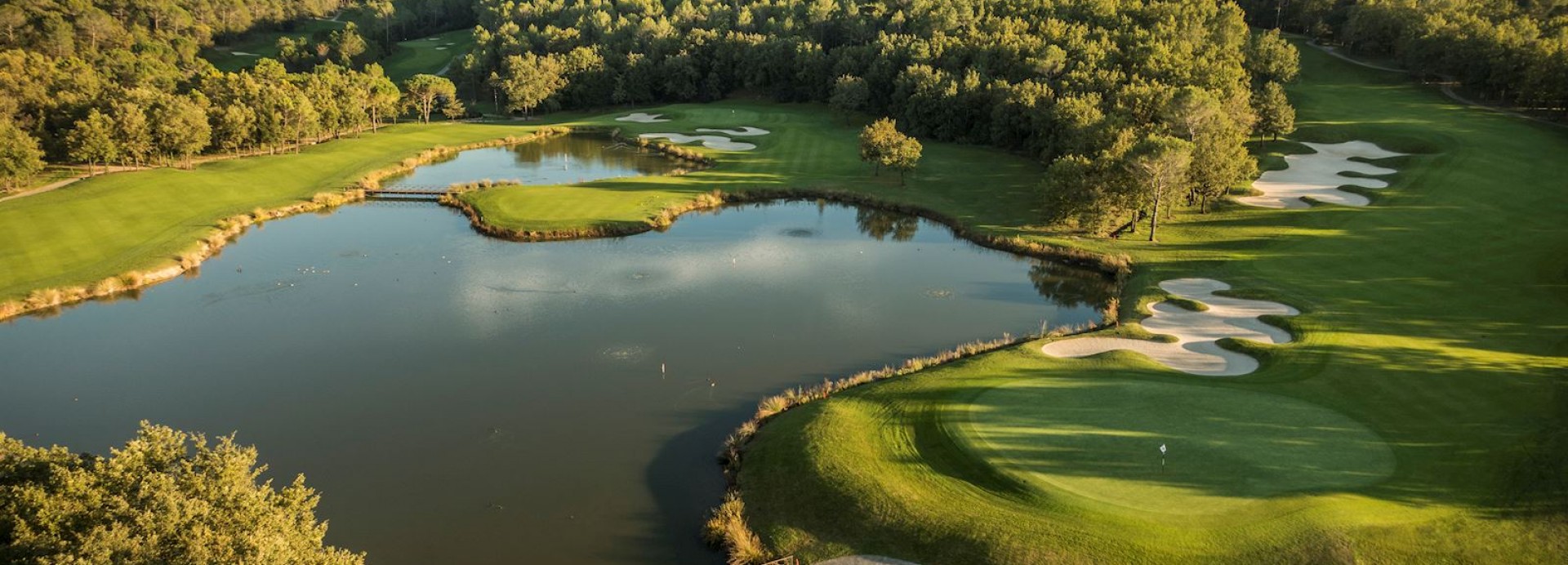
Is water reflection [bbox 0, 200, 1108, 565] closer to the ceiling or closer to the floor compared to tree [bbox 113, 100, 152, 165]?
closer to the floor

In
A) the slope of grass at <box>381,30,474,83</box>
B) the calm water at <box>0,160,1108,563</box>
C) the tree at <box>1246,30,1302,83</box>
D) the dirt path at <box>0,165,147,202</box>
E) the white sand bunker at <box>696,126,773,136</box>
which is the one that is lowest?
the calm water at <box>0,160,1108,563</box>

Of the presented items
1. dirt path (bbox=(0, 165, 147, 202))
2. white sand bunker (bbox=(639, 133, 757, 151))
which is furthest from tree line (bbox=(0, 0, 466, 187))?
white sand bunker (bbox=(639, 133, 757, 151))

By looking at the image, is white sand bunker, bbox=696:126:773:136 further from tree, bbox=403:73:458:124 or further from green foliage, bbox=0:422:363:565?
green foliage, bbox=0:422:363:565

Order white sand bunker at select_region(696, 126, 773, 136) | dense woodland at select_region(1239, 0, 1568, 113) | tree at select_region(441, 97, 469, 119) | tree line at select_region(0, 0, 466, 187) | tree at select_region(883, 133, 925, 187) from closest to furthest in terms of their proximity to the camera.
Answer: tree at select_region(883, 133, 925, 187) < tree line at select_region(0, 0, 466, 187) < dense woodland at select_region(1239, 0, 1568, 113) < white sand bunker at select_region(696, 126, 773, 136) < tree at select_region(441, 97, 469, 119)

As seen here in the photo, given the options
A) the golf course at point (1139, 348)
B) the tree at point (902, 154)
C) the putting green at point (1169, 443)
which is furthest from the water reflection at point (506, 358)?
the tree at point (902, 154)

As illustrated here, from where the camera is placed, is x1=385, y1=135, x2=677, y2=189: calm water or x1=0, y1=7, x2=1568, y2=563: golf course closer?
x1=0, y1=7, x2=1568, y2=563: golf course

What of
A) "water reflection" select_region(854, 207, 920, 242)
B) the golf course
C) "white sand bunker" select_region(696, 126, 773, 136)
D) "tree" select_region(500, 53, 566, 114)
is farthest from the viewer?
"tree" select_region(500, 53, 566, 114)
